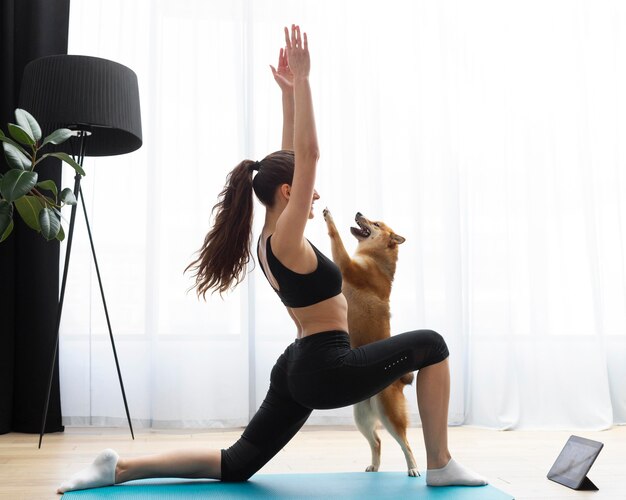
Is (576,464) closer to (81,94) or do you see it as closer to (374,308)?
(374,308)

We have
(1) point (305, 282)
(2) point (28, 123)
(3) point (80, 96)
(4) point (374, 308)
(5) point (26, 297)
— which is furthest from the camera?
(5) point (26, 297)

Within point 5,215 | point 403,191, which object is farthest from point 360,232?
point 403,191

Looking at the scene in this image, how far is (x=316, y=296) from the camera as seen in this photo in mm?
2047

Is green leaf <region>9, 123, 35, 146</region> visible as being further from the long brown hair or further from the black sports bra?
the black sports bra

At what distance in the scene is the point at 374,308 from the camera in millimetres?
2350

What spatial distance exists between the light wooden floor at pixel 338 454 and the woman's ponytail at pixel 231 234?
31.9 inches

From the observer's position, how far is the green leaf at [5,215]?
2.74 meters

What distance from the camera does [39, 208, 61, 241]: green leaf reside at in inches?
110

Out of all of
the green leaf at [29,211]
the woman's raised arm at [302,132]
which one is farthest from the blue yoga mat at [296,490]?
the green leaf at [29,211]

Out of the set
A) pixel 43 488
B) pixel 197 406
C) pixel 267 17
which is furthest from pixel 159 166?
pixel 43 488

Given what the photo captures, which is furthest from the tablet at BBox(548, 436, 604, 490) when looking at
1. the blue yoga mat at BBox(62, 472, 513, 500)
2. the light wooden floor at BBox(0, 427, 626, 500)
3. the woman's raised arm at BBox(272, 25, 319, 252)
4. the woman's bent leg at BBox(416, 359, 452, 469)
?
the woman's raised arm at BBox(272, 25, 319, 252)

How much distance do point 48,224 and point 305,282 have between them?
4.24ft

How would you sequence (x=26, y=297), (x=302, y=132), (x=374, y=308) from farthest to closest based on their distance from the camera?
(x=26, y=297) → (x=374, y=308) → (x=302, y=132)

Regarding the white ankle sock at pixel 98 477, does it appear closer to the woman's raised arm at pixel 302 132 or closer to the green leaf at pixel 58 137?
the woman's raised arm at pixel 302 132
